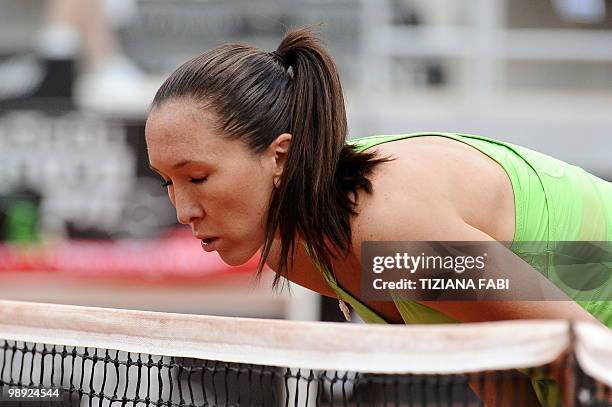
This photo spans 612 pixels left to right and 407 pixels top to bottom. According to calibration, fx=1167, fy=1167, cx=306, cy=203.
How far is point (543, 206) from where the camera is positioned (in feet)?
9.29

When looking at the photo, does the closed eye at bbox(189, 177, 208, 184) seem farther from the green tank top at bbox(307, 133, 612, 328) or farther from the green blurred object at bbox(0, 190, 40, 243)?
the green blurred object at bbox(0, 190, 40, 243)

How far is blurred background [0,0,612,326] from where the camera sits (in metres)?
8.50

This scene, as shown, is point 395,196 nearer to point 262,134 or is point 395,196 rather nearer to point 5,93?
point 262,134

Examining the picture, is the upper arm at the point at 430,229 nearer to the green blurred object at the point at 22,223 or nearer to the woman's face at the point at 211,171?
the woman's face at the point at 211,171

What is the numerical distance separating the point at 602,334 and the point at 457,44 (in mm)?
8242

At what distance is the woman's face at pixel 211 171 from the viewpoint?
264cm

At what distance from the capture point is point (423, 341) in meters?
2.28

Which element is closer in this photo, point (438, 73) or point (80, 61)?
point (80, 61)

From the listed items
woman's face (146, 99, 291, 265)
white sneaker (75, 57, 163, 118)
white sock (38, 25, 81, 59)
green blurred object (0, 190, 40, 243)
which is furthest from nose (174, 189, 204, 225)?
white sock (38, 25, 81, 59)

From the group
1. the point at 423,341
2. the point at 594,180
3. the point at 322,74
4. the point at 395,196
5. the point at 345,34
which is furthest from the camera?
the point at 345,34

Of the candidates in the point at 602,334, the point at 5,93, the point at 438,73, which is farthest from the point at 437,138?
the point at 438,73

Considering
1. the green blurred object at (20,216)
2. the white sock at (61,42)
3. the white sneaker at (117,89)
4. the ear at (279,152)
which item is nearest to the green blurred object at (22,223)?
the green blurred object at (20,216)

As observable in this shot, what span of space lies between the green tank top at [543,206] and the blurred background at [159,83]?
405 centimetres

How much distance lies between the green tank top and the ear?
203mm
